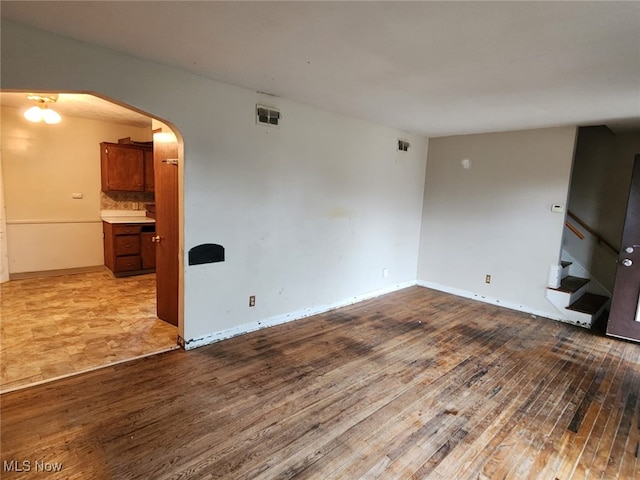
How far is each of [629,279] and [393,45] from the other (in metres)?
3.85

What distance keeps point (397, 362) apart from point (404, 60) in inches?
99.8

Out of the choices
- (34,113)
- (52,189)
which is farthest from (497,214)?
(52,189)

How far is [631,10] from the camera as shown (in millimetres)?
1591

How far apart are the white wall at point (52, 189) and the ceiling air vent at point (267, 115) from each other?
12.7 feet

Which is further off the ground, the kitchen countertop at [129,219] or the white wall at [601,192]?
the white wall at [601,192]

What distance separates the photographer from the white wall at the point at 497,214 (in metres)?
4.34

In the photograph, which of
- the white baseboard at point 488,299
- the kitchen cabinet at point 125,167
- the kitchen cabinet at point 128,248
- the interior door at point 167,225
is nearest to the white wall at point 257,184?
the interior door at point 167,225

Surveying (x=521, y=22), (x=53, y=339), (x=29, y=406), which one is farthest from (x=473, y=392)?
(x=53, y=339)

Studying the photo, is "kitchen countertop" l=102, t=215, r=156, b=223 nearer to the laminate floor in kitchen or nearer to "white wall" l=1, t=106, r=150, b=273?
"white wall" l=1, t=106, r=150, b=273

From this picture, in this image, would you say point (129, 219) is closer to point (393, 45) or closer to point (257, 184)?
point (257, 184)

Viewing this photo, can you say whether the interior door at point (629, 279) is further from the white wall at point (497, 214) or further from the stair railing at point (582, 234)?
the stair railing at point (582, 234)

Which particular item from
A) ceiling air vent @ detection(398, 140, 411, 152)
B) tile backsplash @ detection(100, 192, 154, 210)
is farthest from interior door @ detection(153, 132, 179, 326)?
ceiling air vent @ detection(398, 140, 411, 152)

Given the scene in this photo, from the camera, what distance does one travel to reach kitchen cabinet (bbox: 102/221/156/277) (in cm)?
537

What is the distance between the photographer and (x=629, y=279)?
375 centimetres
